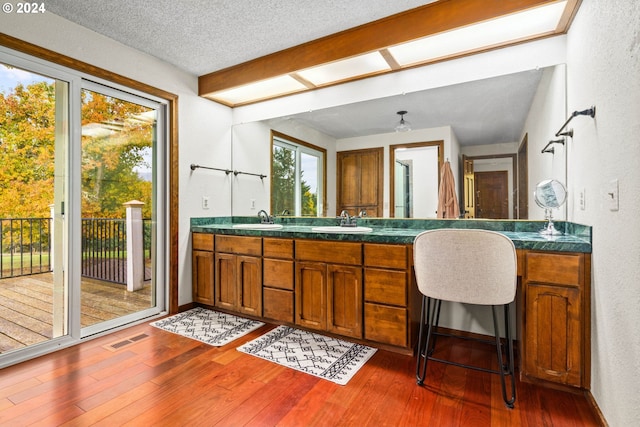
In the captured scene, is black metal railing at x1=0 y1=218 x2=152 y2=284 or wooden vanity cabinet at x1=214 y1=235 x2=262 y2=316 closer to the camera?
black metal railing at x1=0 y1=218 x2=152 y2=284

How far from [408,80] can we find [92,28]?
2.44 metres

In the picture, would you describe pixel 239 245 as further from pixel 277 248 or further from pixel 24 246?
pixel 24 246

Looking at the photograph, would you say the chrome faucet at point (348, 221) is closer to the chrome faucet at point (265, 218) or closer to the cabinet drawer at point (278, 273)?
the cabinet drawer at point (278, 273)

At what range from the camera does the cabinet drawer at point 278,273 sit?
8.34ft

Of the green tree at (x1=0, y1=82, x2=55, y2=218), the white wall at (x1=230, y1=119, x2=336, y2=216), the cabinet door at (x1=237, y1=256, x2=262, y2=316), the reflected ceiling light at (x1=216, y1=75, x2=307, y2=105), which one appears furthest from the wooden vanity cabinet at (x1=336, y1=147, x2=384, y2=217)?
the green tree at (x1=0, y1=82, x2=55, y2=218)

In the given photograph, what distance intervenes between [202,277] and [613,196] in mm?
3047

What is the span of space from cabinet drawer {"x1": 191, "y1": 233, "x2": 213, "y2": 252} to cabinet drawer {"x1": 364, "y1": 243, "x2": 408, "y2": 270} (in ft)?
5.27

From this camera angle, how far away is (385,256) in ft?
6.94

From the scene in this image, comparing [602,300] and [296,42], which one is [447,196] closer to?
[602,300]

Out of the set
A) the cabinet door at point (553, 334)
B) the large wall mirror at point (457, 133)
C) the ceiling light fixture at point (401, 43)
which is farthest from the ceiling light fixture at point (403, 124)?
the cabinet door at point (553, 334)

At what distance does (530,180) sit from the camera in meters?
2.22

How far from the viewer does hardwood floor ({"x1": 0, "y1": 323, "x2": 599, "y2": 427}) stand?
1.50 m

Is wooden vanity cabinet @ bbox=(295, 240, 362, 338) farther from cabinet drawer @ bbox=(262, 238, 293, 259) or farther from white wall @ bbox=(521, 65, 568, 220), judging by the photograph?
white wall @ bbox=(521, 65, 568, 220)

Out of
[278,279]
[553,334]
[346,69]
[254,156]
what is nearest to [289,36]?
[346,69]
